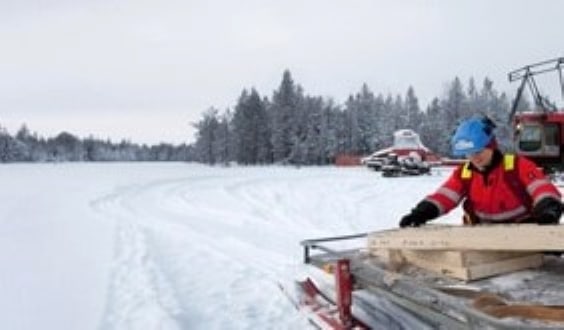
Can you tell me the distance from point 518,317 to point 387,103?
8945 cm

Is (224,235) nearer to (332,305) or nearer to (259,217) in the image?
(259,217)

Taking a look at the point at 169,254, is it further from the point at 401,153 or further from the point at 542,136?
the point at 401,153

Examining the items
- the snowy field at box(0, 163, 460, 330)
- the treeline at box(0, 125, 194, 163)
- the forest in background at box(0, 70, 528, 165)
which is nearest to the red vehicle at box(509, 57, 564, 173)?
the snowy field at box(0, 163, 460, 330)

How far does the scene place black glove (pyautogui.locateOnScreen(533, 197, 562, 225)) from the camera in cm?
489

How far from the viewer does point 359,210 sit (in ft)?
49.3

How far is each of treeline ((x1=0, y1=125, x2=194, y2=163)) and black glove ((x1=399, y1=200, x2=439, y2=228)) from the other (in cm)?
12462

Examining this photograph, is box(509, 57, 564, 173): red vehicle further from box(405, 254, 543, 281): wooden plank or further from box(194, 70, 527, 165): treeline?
box(194, 70, 527, 165): treeline

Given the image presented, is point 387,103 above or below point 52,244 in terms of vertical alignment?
above

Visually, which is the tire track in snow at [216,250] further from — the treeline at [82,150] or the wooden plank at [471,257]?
the treeline at [82,150]

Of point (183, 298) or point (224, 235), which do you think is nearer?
point (183, 298)

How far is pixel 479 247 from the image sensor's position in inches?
179

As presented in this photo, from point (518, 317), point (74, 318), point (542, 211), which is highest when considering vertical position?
point (542, 211)

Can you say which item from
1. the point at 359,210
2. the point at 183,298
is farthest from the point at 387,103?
the point at 183,298

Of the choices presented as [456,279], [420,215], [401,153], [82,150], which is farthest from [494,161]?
[82,150]
